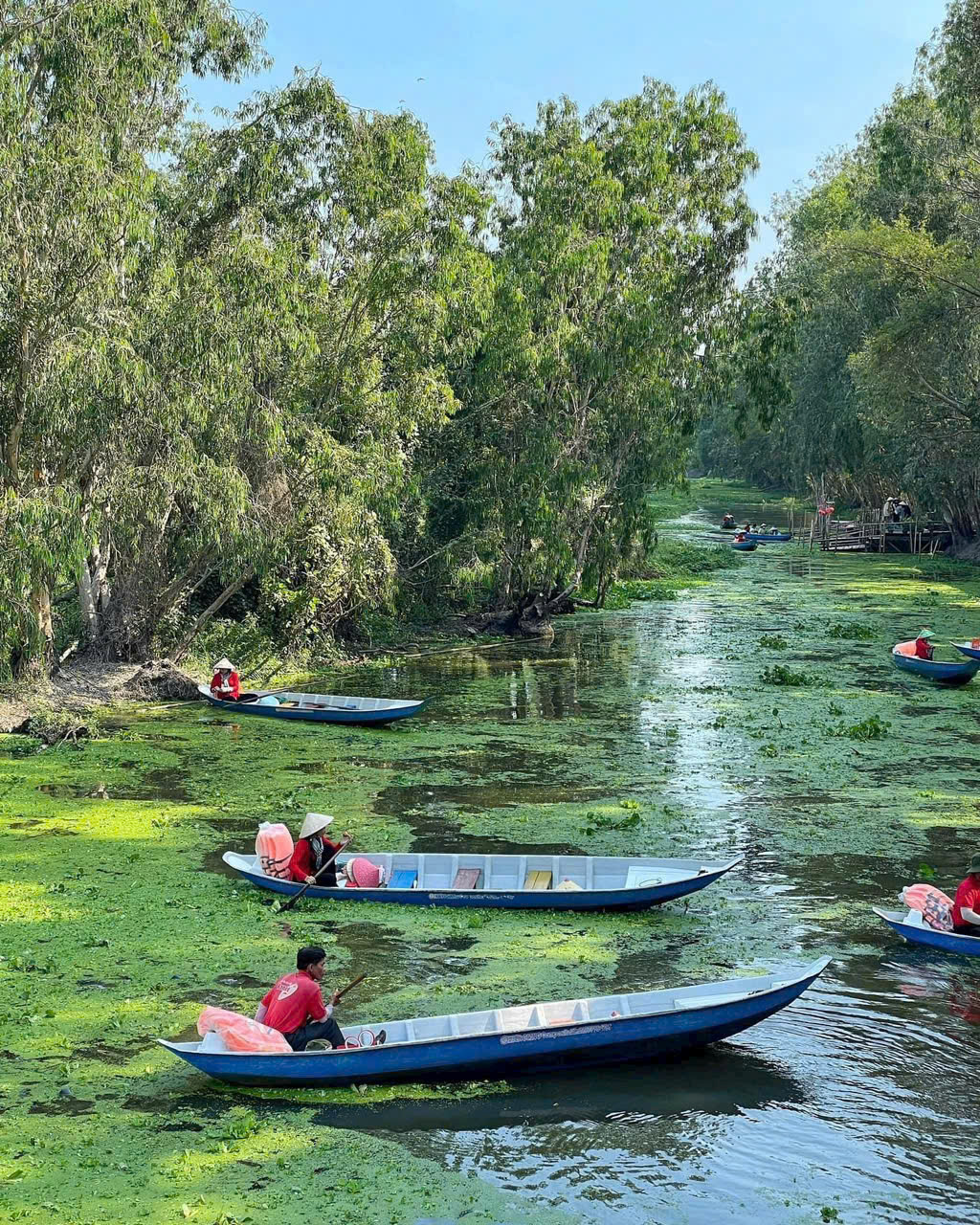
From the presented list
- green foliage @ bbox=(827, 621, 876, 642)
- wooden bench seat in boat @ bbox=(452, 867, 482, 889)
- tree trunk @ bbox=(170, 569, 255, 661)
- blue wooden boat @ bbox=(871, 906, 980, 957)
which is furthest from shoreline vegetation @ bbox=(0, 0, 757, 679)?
blue wooden boat @ bbox=(871, 906, 980, 957)

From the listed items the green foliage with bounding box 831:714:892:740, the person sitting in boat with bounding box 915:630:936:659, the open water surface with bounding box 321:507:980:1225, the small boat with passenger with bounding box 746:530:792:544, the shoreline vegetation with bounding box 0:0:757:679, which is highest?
the shoreline vegetation with bounding box 0:0:757:679

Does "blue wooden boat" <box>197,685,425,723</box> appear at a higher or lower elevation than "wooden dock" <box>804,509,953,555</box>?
lower

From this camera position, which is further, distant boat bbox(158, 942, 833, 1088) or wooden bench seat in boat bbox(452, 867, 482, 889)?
wooden bench seat in boat bbox(452, 867, 482, 889)

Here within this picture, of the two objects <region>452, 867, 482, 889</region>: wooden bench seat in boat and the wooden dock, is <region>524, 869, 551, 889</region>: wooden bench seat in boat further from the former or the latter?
the wooden dock

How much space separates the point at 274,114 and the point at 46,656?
1151 cm

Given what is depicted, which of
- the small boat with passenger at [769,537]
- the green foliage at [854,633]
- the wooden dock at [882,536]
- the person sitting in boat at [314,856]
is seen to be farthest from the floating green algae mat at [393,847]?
the small boat with passenger at [769,537]

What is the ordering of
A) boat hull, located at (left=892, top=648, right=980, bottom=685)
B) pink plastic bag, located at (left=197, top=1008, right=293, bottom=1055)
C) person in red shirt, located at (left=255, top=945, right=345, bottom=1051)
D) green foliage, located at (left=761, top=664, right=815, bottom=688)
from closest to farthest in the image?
pink plastic bag, located at (left=197, top=1008, right=293, bottom=1055) → person in red shirt, located at (left=255, top=945, right=345, bottom=1051) → boat hull, located at (left=892, top=648, right=980, bottom=685) → green foliage, located at (left=761, top=664, right=815, bottom=688)

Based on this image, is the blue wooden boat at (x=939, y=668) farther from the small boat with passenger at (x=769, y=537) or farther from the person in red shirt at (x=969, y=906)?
the small boat with passenger at (x=769, y=537)

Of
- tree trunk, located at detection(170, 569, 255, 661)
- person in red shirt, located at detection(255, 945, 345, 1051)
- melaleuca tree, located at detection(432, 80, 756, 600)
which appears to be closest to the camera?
person in red shirt, located at detection(255, 945, 345, 1051)

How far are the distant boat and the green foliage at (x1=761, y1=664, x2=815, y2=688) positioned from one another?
17662 millimetres

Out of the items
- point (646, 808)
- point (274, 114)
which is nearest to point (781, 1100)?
point (646, 808)

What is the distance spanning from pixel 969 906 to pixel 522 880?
4.58 m

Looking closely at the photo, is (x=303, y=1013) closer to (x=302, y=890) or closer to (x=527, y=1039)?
(x=527, y=1039)

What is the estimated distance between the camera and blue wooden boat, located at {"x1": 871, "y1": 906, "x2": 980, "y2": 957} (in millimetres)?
12492
